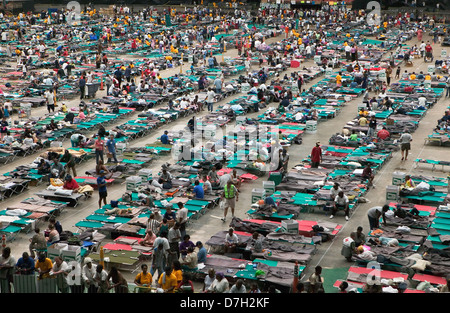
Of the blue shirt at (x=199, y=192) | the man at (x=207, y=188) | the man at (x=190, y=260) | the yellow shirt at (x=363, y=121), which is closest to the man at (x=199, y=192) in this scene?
the blue shirt at (x=199, y=192)

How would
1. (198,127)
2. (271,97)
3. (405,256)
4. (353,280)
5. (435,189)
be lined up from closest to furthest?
(353,280)
(405,256)
(435,189)
(198,127)
(271,97)

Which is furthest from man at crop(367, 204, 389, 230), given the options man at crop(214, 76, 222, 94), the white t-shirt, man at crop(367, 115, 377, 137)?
man at crop(214, 76, 222, 94)

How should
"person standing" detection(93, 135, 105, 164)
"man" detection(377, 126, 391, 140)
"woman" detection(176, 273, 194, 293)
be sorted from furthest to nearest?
"man" detection(377, 126, 391, 140) < "person standing" detection(93, 135, 105, 164) < "woman" detection(176, 273, 194, 293)

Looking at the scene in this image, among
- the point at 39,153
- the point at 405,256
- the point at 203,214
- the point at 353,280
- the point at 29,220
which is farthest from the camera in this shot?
the point at 39,153

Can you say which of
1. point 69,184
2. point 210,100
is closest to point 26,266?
point 69,184

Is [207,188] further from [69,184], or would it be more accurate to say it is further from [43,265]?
[43,265]

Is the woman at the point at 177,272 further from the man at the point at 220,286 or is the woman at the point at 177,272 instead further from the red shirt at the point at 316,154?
the red shirt at the point at 316,154

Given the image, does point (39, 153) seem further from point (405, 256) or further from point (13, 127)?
point (405, 256)

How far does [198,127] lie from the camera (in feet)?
95.7

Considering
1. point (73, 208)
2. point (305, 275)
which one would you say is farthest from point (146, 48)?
point (305, 275)

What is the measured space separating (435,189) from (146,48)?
3539 cm

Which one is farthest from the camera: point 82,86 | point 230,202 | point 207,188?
point 82,86

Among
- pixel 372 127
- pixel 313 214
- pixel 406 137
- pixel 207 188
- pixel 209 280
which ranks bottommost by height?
pixel 313 214

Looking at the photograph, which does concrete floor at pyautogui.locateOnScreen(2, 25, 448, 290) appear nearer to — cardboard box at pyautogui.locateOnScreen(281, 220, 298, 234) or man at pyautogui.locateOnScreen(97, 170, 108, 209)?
man at pyautogui.locateOnScreen(97, 170, 108, 209)
